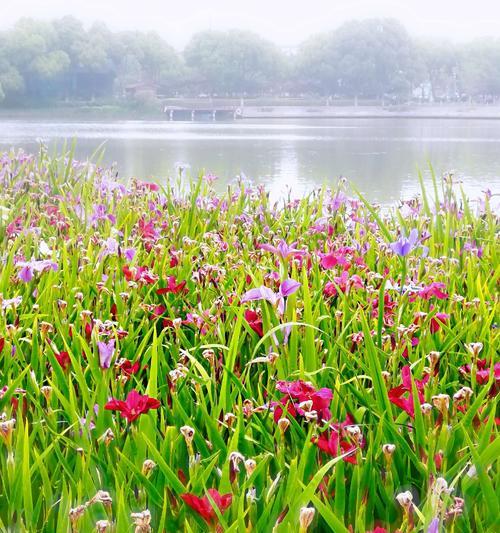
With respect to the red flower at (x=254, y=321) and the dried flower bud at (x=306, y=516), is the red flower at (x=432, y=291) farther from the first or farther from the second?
the dried flower bud at (x=306, y=516)

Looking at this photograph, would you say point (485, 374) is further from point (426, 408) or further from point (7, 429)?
point (7, 429)

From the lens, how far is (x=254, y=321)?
6.78ft

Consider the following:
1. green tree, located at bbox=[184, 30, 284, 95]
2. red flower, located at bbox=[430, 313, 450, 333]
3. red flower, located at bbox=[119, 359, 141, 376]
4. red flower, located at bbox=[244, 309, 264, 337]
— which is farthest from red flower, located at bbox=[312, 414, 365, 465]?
green tree, located at bbox=[184, 30, 284, 95]

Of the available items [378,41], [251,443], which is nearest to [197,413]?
[251,443]

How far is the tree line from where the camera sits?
330 feet

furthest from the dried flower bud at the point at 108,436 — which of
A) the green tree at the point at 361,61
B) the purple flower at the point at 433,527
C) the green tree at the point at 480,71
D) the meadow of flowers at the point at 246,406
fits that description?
the green tree at the point at 480,71

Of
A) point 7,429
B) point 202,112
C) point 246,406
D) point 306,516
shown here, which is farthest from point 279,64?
point 306,516

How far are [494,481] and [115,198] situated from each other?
143 inches

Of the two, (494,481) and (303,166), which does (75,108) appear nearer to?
(303,166)

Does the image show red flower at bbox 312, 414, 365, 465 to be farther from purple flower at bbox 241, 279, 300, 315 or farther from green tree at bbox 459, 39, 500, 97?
green tree at bbox 459, 39, 500, 97

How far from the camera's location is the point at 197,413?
161 centimetres

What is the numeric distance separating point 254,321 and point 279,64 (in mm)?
109799

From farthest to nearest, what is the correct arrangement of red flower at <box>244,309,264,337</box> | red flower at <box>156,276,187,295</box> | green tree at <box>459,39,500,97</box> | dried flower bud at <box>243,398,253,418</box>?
1. green tree at <box>459,39,500,97</box>
2. red flower at <box>156,276,187,295</box>
3. red flower at <box>244,309,264,337</box>
4. dried flower bud at <box>243,398,253,418</box>

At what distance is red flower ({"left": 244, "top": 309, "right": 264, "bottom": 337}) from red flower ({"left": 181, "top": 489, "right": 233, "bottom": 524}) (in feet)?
2.81
